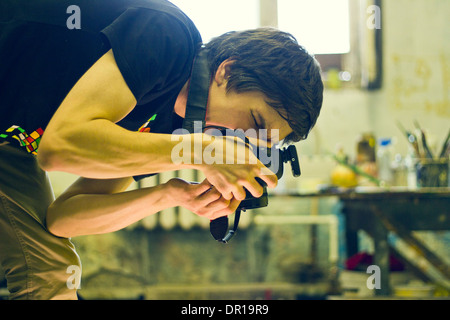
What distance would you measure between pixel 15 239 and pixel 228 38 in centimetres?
61

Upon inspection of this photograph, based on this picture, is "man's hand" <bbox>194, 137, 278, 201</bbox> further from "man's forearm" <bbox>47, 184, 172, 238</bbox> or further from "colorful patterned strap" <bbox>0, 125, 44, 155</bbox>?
"colorful patterned strap" <bbox>0, 125, 44, 155</bbox>

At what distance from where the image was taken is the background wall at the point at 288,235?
2217 millimetres

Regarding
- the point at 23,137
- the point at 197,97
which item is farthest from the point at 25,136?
the point at 197,97

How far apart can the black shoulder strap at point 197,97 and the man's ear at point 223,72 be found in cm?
3

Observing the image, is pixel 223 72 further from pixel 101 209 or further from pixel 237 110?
pixel 101 209

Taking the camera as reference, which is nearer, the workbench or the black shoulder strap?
the black shoulder strap

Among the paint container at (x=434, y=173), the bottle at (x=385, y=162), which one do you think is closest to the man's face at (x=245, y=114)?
the paint container at (x=434, y=173)

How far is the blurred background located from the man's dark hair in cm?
136

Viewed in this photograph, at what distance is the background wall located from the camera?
222 centimetres

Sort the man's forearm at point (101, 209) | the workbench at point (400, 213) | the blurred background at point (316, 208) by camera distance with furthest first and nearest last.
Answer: the blurred background at point (316, 208)
the workbench at point (400, 213)
the man's forearm at point (101, 209)

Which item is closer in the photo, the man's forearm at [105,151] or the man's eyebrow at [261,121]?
the man's forearm at [105,151]

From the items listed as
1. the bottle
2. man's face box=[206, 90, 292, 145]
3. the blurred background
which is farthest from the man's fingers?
the blurred background

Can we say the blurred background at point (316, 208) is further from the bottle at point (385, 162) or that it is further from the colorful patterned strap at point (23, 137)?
the colorful patterned strap at point (23, 137)
